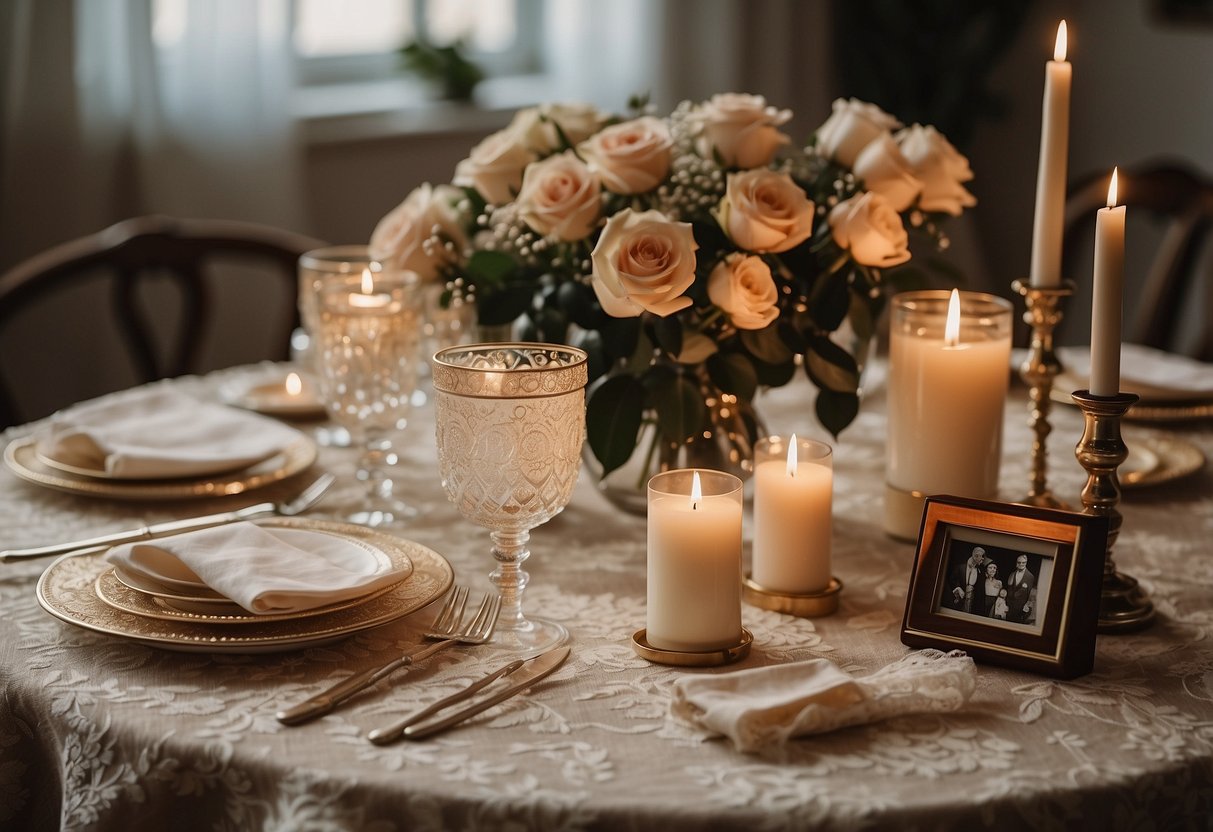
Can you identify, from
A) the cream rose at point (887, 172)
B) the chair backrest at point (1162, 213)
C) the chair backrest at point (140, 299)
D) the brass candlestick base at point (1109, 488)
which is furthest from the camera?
the chair backrest at point (1162, 213)

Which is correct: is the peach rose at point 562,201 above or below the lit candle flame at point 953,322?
above

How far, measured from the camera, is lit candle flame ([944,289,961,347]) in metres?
1.25

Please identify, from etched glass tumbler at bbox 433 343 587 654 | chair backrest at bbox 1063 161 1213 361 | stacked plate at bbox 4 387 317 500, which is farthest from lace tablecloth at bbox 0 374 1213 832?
chair backrest at bbox 1063 161 1213 361

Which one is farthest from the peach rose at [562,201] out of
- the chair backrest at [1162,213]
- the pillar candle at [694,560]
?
the chair backrest at [1162,213]

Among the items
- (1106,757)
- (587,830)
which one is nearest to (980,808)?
A: (1106,757)

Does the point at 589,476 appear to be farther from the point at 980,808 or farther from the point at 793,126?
the point at 793,126

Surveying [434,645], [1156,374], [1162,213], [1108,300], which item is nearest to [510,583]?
[434,645]

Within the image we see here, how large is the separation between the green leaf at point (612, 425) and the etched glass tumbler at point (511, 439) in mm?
181

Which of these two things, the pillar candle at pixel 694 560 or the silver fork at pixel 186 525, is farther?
the silver fork at pixel 186 525

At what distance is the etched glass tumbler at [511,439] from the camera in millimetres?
1024

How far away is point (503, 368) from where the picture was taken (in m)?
1.06

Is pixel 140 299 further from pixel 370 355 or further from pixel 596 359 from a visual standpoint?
pixel 596 359

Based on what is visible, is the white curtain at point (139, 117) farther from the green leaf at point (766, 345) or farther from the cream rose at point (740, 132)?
the green leaf at point (766, 345)

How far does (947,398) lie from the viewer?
4.23 feet
